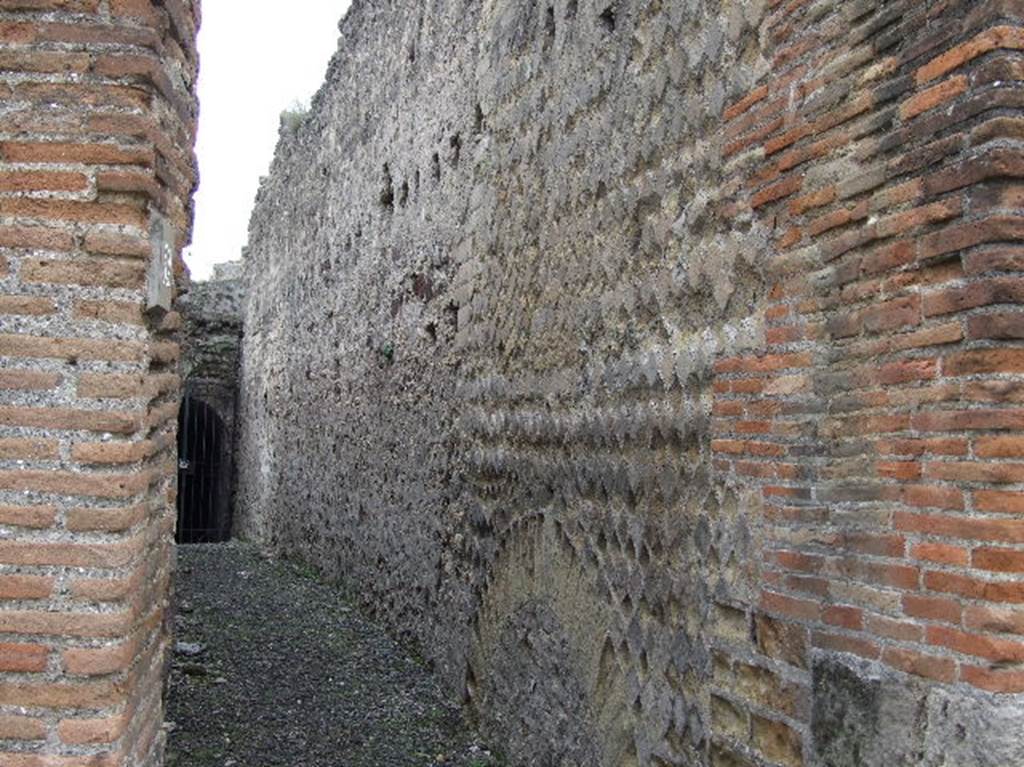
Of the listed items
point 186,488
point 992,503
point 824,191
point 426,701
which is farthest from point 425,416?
point 186,488

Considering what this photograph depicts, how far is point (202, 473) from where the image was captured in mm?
17156

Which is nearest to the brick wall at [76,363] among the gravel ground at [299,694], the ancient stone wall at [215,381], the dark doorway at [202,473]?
the gravel ground at [299,694]

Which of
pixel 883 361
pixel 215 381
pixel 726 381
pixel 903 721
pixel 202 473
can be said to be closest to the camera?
pixel 903 721

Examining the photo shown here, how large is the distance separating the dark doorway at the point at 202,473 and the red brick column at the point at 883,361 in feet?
48.3

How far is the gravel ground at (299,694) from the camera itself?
5281mm

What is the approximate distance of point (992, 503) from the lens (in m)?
2.11

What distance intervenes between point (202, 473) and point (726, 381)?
50.3 ft

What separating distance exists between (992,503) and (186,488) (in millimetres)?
16204

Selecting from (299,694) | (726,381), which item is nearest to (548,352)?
(726,381)

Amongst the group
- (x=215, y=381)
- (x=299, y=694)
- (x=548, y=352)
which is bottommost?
(x=299, y=694)

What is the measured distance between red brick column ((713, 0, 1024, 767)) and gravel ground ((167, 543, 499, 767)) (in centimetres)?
289

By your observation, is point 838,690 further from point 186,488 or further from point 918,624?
point 186,488

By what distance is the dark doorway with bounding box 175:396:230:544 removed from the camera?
16.7m

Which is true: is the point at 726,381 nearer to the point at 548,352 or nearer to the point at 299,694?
the point at 548,352
